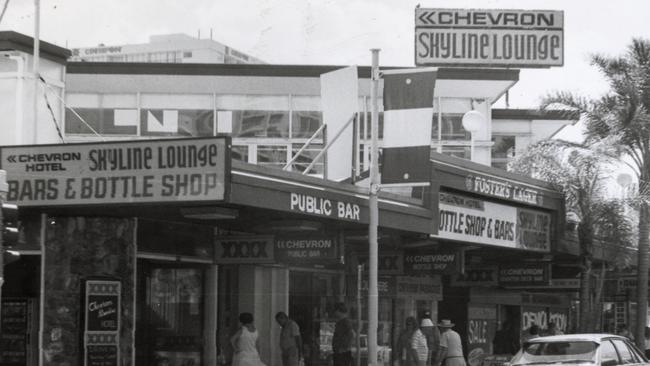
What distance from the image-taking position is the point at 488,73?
4022 centimetres

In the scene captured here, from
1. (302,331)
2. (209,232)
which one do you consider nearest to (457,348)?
(302,331)

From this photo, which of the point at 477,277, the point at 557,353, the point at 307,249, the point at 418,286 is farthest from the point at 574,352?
the point at 477,277

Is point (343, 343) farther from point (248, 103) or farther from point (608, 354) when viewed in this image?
point (248, 103)

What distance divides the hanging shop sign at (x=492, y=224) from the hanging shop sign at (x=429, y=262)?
2.42 feet

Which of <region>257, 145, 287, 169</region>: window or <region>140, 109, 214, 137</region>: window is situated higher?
<region>140, 109, 214, 137</region>: window

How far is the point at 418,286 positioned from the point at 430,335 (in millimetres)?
5854

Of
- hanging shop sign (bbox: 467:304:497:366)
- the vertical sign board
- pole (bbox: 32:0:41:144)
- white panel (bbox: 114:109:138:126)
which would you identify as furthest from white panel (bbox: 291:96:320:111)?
the vertical sign board

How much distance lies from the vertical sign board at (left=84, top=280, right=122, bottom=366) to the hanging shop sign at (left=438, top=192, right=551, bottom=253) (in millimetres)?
7462

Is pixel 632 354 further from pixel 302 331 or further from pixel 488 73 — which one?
pixel 488 73

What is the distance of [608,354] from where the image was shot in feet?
62.8

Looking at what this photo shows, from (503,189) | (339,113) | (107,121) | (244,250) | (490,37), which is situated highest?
(490,37)

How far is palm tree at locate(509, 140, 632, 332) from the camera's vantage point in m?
30.6

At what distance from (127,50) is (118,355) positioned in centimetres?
6237

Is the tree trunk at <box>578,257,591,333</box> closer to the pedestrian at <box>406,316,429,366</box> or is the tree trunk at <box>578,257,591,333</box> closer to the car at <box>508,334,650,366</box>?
the pedestrian at <box>406,316,429,366</box>
